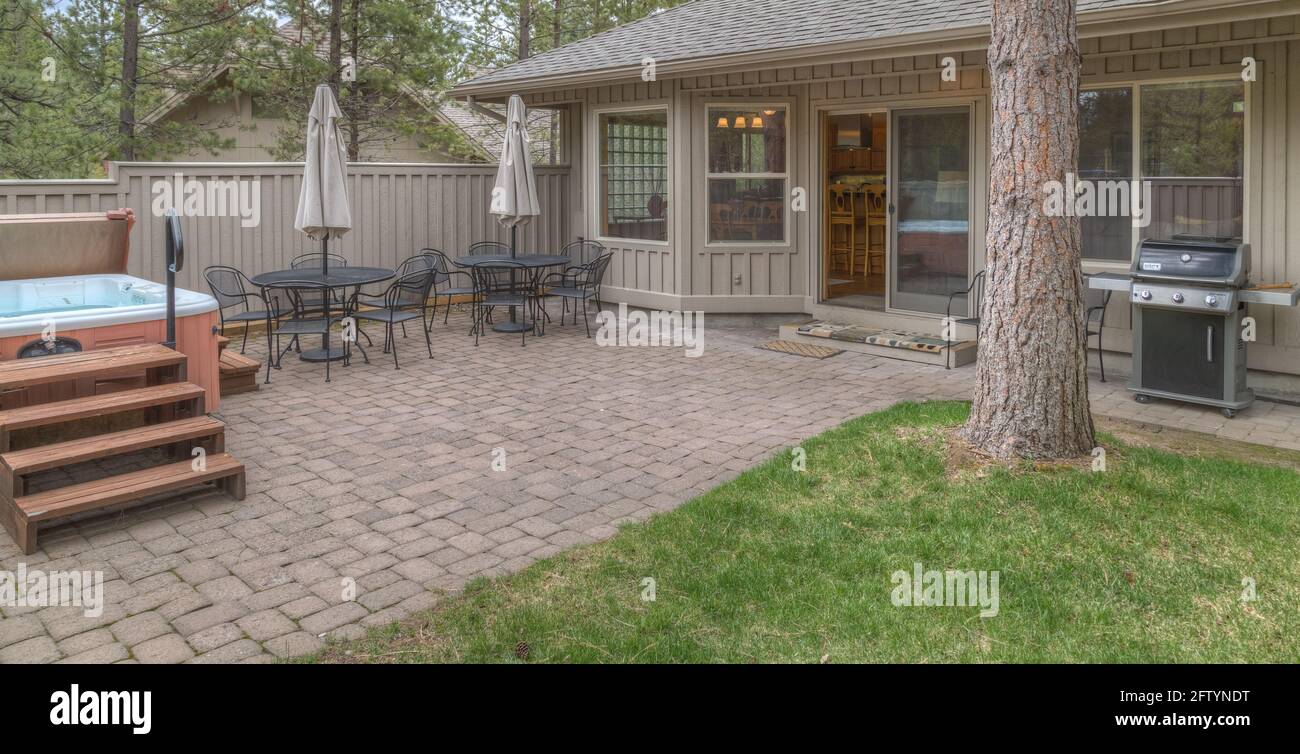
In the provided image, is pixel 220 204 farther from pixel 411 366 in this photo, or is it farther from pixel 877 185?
pixel 877 185

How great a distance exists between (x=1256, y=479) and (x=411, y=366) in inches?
233

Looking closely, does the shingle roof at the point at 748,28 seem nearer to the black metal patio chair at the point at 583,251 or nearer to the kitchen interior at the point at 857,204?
the kitchen interior at the point at 857,204

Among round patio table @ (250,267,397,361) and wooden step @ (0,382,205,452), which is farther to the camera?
round patio table @ (250,267,397,361)

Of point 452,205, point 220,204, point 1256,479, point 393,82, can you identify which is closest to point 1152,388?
point 1256,479

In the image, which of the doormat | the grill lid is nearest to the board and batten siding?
the doormat

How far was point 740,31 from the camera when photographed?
9.64 metres

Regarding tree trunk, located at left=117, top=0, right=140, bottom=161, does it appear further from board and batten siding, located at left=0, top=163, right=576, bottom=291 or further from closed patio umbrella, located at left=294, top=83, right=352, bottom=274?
closed patio umbrella, located at left=294, top=83, right=352, bottom=274

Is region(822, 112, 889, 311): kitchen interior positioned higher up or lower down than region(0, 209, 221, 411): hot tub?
higher up

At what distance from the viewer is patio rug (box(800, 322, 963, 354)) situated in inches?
323

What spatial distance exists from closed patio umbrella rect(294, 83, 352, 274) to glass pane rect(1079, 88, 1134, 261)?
19.5 ft

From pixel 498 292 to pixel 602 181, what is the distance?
2.08m

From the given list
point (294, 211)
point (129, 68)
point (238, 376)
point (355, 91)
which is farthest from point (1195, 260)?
point (355, 91)

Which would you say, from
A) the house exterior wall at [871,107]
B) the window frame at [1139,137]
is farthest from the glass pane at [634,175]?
the window frame at [1139,137]
